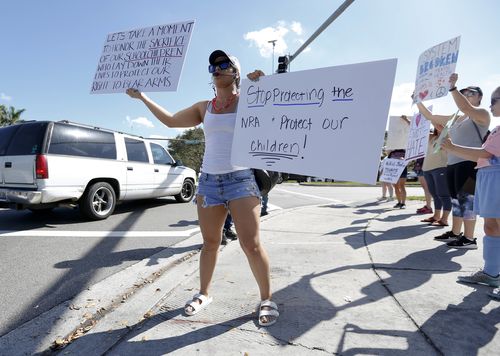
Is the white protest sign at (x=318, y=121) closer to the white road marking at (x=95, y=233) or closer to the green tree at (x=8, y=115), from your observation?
the white road marking at (x=95, y=233)

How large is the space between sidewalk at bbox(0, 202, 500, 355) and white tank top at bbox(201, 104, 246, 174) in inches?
43.5

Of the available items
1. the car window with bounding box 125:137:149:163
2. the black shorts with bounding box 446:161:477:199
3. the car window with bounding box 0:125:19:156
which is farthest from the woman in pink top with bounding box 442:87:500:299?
the car window with bounding box 0:125:19:156

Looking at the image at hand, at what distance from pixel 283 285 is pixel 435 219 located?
4.09 meters

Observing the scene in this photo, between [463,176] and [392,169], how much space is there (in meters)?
3.50

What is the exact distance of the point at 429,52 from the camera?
3.66m

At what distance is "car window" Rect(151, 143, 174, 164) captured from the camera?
789 cm

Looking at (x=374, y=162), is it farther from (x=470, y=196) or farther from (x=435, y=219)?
(x=435, y=219)

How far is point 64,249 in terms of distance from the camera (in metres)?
4.06

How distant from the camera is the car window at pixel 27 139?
17.1ft

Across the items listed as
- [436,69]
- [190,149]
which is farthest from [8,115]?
[436,69]

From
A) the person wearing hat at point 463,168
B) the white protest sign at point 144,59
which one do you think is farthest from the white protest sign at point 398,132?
the white protest sign at point 144,59

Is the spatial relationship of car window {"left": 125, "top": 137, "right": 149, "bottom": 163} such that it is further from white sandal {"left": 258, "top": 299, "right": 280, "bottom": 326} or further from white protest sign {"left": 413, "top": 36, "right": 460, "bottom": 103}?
white protest sign {"left": 413, "top": 36, "right": 460, "bottom": 103}

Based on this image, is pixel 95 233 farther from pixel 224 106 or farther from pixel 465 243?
pixel 465 243

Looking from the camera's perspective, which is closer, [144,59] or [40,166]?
[144,59]
